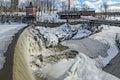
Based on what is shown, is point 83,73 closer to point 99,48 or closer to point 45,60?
point 45,60

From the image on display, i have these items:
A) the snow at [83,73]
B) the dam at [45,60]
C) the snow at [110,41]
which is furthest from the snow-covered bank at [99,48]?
the snow at [83,73]

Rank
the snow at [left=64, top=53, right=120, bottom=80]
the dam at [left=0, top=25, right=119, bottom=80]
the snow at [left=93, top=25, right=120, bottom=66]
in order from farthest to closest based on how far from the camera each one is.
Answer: the snow at [left=93, top=25, right=120, bottom=66] → the snow at [left=64, top=53, right=120, bottom=80] → the dam at [left=0, top=25, right=119, bottom=80]

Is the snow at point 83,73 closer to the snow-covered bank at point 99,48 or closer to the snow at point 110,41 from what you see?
the snow-covered bank at point 99,48

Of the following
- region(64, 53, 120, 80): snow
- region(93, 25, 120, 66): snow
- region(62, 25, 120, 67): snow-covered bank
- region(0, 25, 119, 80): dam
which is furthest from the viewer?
region(93, 25, 120, 66): snow

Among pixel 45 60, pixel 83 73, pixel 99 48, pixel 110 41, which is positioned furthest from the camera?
pixel 110 41

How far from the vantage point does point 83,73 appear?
25406 millimetres

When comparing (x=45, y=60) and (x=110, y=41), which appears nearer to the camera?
(x=45, y=60)

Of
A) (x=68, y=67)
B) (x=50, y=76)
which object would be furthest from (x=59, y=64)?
(x=50, y=76)

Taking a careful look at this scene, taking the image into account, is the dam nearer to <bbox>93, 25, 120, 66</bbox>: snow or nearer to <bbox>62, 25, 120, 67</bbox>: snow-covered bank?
<bbox>62, 25, 120, 67</bbox>: snow-covered bank

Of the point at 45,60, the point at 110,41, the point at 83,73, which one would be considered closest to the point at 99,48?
the point at 110,41

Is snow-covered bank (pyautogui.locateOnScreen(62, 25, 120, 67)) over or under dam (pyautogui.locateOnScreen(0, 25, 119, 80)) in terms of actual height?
under

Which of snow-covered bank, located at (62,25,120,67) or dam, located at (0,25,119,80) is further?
snow-covered bank, located at (62,25,120,67)

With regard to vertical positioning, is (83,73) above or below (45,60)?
below

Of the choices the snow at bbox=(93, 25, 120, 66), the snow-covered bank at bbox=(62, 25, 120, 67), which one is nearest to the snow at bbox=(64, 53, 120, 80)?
the snow-covered bank at bbox=(62, 25, 120, 67)
